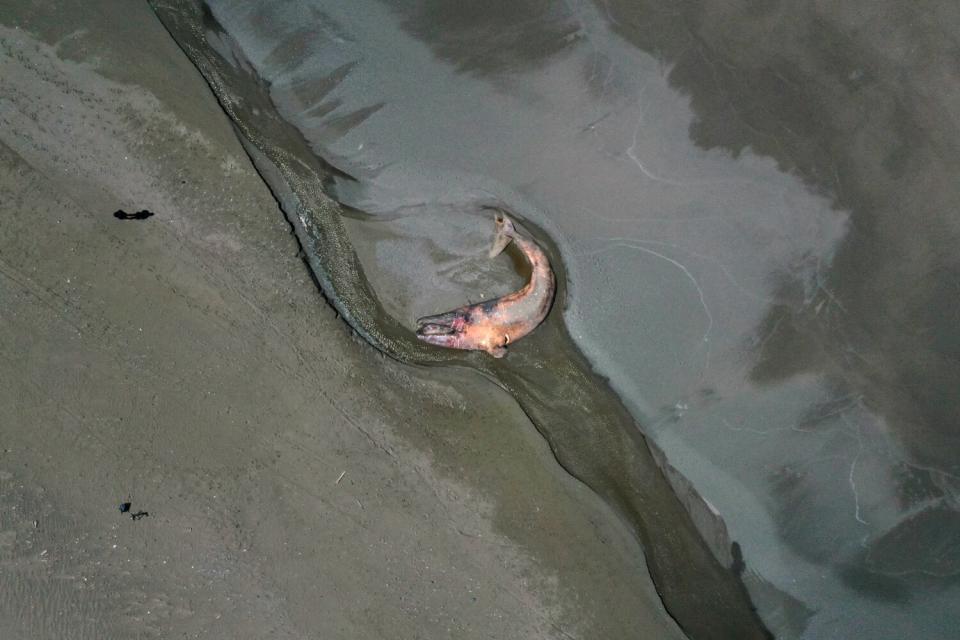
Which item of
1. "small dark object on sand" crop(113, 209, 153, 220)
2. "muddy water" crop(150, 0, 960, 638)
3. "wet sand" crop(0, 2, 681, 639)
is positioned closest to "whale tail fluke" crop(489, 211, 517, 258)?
"muddy water" crop(150, 0, 960, 638)

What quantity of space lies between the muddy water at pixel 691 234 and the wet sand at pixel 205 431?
366 millimetres

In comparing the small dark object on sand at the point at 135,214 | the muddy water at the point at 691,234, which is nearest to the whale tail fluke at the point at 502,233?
the muddy water at the point at 691,234

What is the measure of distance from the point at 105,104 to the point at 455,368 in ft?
→ 12.0

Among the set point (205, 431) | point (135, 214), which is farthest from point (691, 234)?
point (135, 214)

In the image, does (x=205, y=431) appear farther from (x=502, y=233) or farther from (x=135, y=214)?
(x=502, y=233)

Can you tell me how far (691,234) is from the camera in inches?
211

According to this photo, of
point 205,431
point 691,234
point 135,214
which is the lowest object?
point 205,431

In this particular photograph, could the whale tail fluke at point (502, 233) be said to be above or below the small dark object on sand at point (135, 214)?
above

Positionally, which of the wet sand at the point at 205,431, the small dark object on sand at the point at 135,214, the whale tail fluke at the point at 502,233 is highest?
the whale tail fluke at the point at 502,233

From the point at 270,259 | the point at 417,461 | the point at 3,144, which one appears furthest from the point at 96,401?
the point at 417,461

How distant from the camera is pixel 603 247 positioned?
5406mm

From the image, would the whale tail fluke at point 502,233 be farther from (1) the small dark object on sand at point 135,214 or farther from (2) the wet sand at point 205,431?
(1) the small dark object on sand at point 135,214

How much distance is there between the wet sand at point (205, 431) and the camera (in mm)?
5309

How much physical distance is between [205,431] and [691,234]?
14.1 feet
